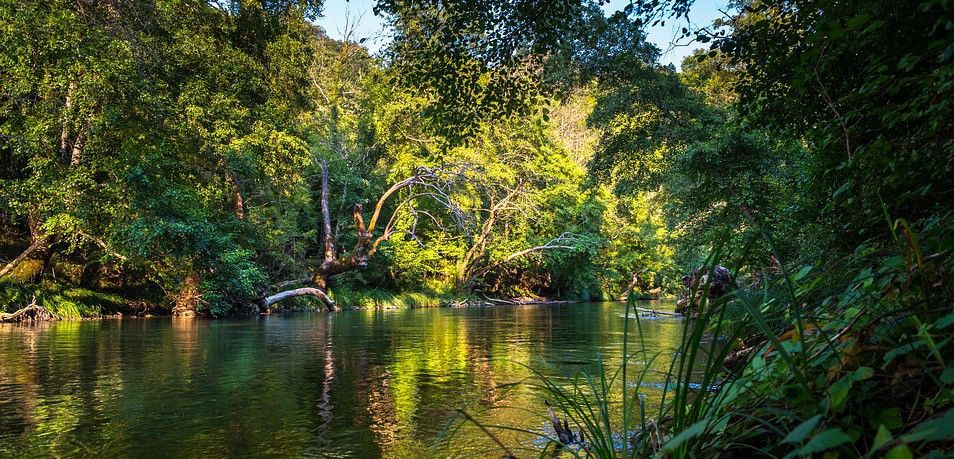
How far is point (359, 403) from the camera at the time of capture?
187 inches

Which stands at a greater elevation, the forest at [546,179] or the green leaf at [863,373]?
the forest at [546,179]

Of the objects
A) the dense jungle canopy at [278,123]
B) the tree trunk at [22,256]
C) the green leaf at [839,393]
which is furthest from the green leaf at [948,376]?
the tree trunk at [22,256]

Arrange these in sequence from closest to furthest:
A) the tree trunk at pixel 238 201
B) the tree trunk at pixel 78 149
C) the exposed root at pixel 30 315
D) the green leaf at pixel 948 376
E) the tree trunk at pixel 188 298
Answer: the green leaf at pixel 948 376 → the exposed root at pixel 30 315 → the tree trunk at pixel 78 149 → the tree trunk at pixel 188 298 → the tree trunk at pixel 238 201

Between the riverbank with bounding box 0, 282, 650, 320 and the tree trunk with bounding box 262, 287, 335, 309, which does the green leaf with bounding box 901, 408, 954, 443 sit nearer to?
the riverbank with bounding box 0, 282, 650, 320

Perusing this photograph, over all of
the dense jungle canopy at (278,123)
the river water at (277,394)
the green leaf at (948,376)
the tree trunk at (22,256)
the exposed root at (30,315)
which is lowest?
the river water at (277,394)

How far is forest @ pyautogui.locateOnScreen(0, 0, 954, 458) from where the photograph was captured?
1.73 metres

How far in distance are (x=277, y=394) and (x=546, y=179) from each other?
1102 inches

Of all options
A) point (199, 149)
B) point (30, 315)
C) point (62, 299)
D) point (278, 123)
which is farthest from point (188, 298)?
point (278, 123)

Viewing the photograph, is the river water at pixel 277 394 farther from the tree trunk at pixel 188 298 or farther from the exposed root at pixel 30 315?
the tree trunk at pixel 188 298

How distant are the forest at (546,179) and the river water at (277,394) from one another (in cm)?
56

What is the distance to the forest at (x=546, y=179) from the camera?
5.68ft

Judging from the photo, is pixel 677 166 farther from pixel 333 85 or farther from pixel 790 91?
pixel 333 85

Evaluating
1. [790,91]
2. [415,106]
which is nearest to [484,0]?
[790,91]

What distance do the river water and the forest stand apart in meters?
0.56
